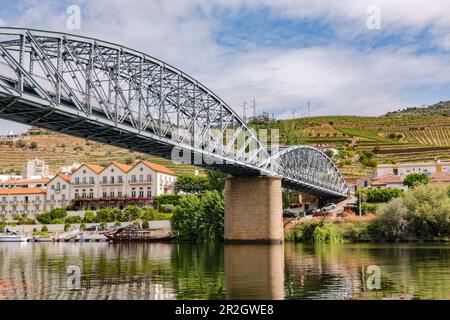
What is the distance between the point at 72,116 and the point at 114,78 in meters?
7.18

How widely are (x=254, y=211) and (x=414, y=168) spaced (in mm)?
56747

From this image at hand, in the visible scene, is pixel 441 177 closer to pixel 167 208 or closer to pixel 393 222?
pixel 393 222

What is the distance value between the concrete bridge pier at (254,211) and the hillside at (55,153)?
81.6 metres

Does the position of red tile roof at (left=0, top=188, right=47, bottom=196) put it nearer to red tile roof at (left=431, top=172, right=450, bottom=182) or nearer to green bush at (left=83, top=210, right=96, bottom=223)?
green bush at (left=83, top=210, right=96, bottom=223)

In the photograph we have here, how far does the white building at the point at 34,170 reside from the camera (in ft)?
419

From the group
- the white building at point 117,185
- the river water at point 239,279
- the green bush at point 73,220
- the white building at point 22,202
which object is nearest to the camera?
the river water at point 239,279

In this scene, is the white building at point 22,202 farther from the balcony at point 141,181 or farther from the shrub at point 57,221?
the balcony at point 141,181

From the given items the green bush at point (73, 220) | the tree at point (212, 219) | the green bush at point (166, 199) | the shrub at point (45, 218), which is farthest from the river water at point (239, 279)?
the shrub at point (45, 218)

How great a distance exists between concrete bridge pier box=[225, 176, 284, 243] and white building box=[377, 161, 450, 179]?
50.8m

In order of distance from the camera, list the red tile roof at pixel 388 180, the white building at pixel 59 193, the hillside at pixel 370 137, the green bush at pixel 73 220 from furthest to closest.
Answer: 1. the hillside at pixel 370 137
2. the white building at pixel 59 193
3. the red tile roof at pixel 388 180
4. the green bush at pixel 73 220

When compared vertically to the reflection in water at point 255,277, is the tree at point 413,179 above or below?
above

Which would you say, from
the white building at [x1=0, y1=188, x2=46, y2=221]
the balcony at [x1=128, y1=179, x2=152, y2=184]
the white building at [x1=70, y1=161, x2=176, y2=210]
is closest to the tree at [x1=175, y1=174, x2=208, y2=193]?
the white building at [x1=70, y1=161, x2=176, y2=210]
